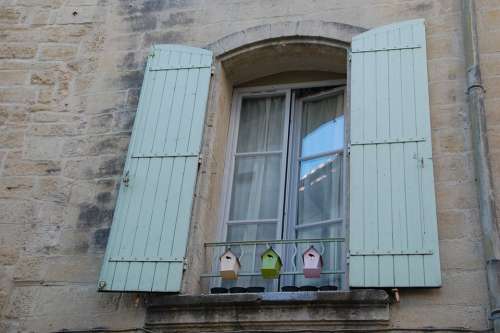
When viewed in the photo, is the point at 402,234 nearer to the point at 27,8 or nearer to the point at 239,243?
the point at 239,243

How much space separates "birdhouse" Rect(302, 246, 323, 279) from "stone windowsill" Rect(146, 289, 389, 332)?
0.27 metres

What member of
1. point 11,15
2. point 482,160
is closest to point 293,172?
point 482,160

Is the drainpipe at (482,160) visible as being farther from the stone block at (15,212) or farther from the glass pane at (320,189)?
the stone block at (15,212)

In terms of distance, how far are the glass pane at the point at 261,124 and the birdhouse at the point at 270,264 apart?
117 centimetres

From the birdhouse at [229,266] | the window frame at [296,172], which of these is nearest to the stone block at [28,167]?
the birdhouse at [229,266]

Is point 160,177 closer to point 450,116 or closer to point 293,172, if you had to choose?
point 293,172

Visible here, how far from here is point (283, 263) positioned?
5219 millimetres

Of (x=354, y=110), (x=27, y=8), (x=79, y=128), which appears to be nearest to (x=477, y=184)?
(x=354, y=110)

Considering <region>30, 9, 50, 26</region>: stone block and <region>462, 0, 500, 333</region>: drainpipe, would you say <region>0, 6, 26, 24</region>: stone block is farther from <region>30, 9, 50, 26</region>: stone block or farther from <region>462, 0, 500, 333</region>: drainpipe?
<region>462, 0, 500, 333</region>: drainpipe

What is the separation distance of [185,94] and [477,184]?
7.11ft

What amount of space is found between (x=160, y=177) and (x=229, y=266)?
0.81m

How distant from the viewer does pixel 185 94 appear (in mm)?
5676

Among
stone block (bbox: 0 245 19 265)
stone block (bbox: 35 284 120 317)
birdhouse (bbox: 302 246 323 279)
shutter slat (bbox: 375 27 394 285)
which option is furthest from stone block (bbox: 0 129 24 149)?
shutter slat (bbox: 375 27 394 285)

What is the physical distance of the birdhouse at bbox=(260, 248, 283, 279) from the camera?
190 inches
